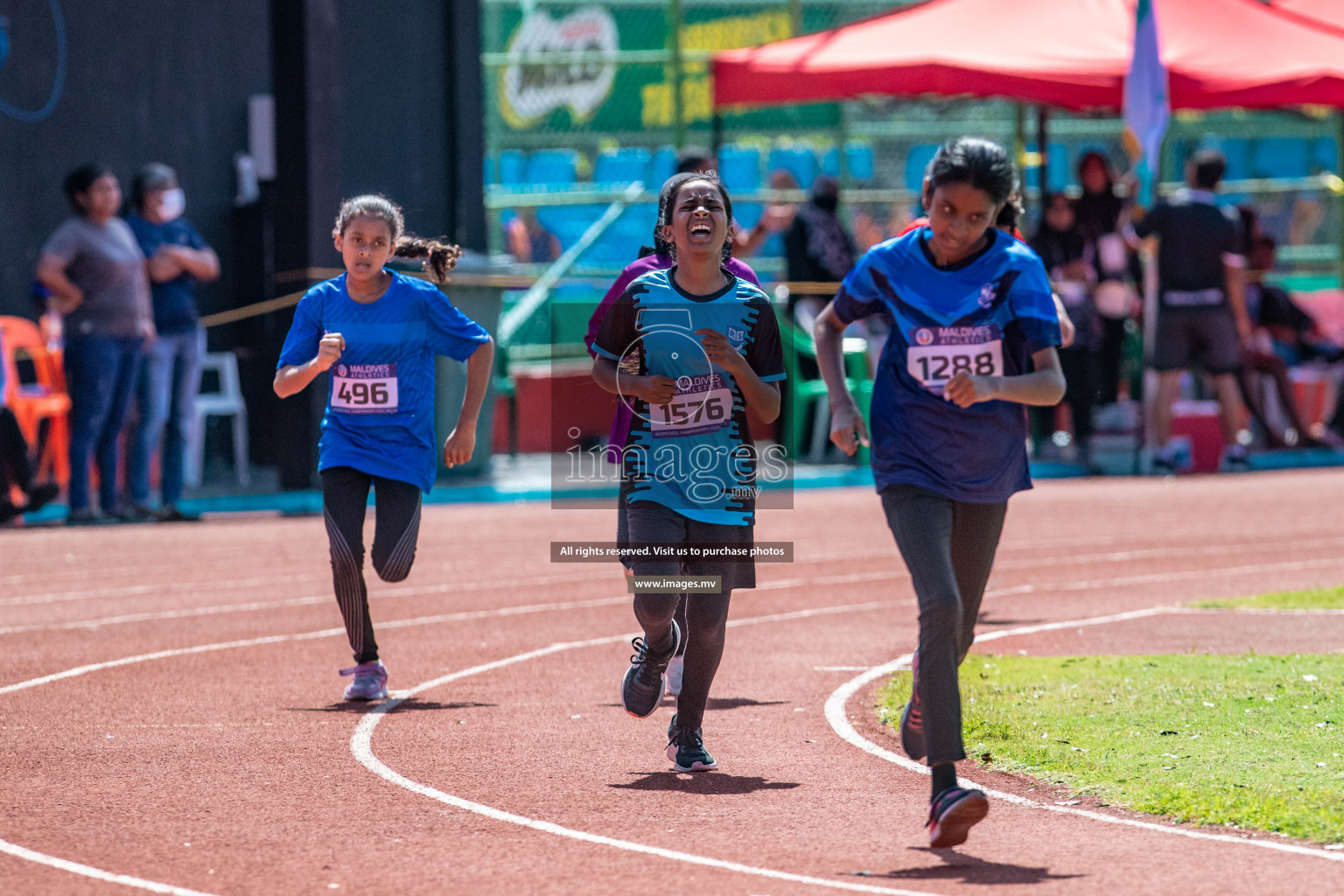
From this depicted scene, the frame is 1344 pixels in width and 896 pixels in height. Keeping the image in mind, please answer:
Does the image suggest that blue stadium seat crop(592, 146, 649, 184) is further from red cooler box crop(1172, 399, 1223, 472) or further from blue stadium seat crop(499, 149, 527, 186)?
red cooler box crop(1172, 399, 1223, 472)

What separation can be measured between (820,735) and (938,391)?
1904 mm

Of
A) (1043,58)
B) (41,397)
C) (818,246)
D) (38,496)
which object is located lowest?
(38,496)

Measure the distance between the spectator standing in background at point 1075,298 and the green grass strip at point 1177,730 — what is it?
9901 mm

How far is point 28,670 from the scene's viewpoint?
883 centimetres

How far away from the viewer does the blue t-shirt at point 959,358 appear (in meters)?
5.74

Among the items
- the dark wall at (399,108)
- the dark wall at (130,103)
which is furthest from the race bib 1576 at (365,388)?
the dark wall at (399,108)

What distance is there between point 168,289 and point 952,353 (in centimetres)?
1046

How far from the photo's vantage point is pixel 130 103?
60.4 feet

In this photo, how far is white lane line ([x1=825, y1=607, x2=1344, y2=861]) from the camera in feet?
17.9

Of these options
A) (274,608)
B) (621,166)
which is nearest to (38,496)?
(274,608)

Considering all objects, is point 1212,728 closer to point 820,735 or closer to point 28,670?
point 820,735

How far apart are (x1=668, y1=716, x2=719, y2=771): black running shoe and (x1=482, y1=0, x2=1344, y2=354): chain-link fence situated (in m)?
13.3

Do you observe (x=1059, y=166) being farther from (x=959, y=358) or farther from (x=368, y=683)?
(x=959, y=358)

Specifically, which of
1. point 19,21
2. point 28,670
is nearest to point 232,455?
point 19,21
